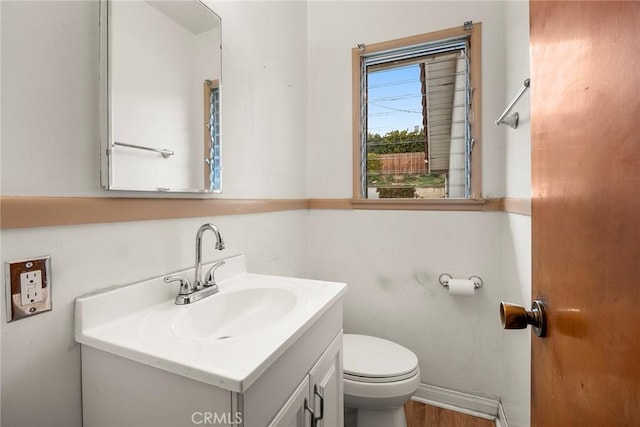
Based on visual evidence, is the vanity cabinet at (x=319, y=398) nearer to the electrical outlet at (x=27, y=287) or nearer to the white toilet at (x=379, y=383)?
the white toilet at (x=379, y=383)

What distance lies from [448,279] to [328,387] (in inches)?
37.3

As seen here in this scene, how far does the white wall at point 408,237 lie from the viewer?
1.58m

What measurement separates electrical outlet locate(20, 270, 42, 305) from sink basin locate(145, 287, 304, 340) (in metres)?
0.23

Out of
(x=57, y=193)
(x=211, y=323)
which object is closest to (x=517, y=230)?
(x=211, y=323)

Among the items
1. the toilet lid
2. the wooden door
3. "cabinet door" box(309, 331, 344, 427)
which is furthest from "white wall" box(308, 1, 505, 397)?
the wooden door

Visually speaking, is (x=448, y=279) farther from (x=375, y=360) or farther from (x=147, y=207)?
(x=147, y=207)

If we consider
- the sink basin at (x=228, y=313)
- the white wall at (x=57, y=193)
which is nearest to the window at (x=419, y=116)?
the sink basin at (x=228, y=313)

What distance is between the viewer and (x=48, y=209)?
67 cm

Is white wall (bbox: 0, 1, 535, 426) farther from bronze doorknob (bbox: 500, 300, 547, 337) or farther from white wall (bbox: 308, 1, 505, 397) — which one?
bronze doorknob (bbox: 500, 300, 547, 337)

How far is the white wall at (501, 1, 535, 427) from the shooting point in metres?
1.09

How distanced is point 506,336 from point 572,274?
129 cm

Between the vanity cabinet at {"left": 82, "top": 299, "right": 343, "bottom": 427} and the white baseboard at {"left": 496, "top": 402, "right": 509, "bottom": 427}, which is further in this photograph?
the white baseboard at {"left": 496, "top": 402, "right": 509, "bottom": 427}

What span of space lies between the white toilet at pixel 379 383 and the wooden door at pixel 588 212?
77 cm

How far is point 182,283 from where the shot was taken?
0.95 m
